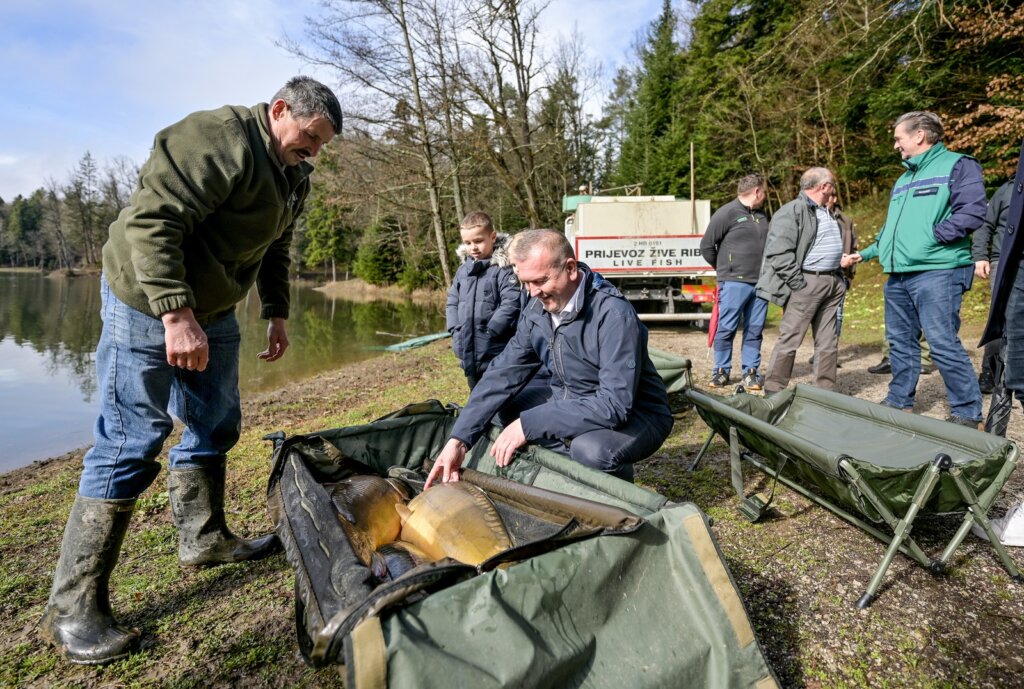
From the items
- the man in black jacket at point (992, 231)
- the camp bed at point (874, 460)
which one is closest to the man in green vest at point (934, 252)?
the camp bed at point (874, 460)

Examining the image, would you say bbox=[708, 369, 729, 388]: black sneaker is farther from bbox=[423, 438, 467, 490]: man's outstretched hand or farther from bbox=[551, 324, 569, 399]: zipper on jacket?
bbox=[423, 438, 467, 490]: man's outstretched hand

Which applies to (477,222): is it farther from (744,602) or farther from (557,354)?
(744,602)

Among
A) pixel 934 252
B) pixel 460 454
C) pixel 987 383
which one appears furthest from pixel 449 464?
pixel 987 383

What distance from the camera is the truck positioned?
10.3 meters

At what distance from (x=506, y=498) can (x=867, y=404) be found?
2.29 m

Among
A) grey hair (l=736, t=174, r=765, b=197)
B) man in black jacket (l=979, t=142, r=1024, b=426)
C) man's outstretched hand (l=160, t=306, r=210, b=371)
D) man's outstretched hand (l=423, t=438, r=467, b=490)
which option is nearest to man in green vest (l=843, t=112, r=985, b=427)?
man in black jacket (l=979, t=142, r=1024, b=426)

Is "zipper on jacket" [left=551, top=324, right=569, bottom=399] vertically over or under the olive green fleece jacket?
under

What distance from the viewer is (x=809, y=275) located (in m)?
4.86

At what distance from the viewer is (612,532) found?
1606 mm

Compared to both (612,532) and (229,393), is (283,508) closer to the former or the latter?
(229,393)

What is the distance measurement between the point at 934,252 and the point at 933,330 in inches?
20.2

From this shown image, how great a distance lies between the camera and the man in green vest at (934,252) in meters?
3.75

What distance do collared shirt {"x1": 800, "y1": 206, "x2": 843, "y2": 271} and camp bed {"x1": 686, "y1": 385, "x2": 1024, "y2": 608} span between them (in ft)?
5.29

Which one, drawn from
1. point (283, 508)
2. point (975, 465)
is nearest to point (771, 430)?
point (975, 465)
